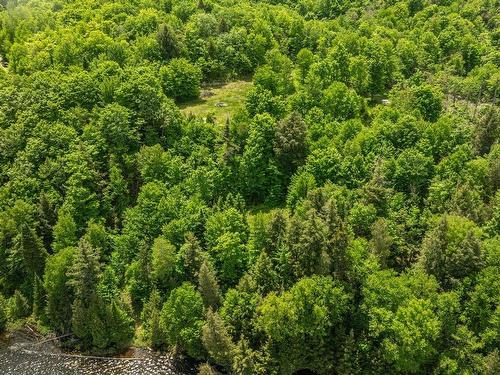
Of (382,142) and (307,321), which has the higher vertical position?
(382,142)

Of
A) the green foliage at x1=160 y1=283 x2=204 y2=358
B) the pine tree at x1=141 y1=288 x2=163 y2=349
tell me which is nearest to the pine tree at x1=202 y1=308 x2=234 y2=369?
the green foliage at x1=160 y1=283 x2=204 y2=358

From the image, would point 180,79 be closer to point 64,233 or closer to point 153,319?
point 64,233

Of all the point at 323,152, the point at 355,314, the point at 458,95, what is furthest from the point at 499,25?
the point at 355,314

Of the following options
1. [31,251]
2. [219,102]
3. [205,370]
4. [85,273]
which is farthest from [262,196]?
[31,251]

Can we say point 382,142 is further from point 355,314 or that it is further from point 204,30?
point 204,30

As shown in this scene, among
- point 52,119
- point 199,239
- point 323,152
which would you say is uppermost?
point 52,119

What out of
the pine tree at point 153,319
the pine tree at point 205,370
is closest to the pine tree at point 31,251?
the pine tree at point 153,319

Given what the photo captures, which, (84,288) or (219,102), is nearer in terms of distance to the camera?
(84,288)
